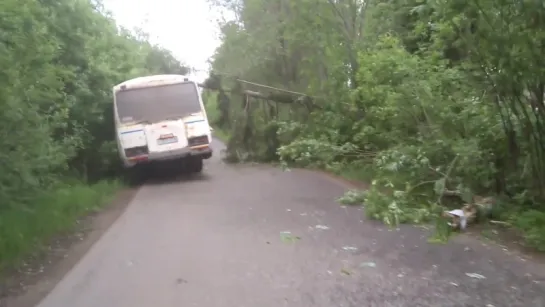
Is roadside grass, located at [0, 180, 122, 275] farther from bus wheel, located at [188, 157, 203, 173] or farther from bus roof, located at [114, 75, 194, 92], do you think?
bus wheel, located at [188, 157, 203, 173]

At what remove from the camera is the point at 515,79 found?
9.92 metres

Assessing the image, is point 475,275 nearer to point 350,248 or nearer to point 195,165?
point 350,248

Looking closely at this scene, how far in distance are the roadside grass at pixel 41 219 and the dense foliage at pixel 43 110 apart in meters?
0.02

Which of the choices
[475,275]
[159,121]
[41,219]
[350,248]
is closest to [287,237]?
[350,248]

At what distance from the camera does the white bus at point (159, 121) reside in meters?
20.7

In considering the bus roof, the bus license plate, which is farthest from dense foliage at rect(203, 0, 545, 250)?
the bus roof

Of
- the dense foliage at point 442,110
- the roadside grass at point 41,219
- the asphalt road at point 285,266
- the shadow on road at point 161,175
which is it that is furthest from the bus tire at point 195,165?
the asphalt road at point 285,266

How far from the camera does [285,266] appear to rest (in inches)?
341

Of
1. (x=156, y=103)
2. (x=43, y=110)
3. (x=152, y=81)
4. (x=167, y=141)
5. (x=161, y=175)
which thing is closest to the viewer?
(x=43, y=110)

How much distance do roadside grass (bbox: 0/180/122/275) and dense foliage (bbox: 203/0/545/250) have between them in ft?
15.2

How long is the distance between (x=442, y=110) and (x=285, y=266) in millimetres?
5021

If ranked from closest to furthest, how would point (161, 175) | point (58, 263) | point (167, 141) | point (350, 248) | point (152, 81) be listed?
1. point (350, 248)
2. point (58, 263)
3. point (167, 141)
4. point (152, 81)
5. point (161, 175)

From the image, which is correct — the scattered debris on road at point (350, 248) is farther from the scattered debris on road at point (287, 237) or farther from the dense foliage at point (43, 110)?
the dense foliage at point (43, 110)

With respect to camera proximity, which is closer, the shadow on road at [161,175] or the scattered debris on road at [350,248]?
the scattered debris on road at [350,248]
